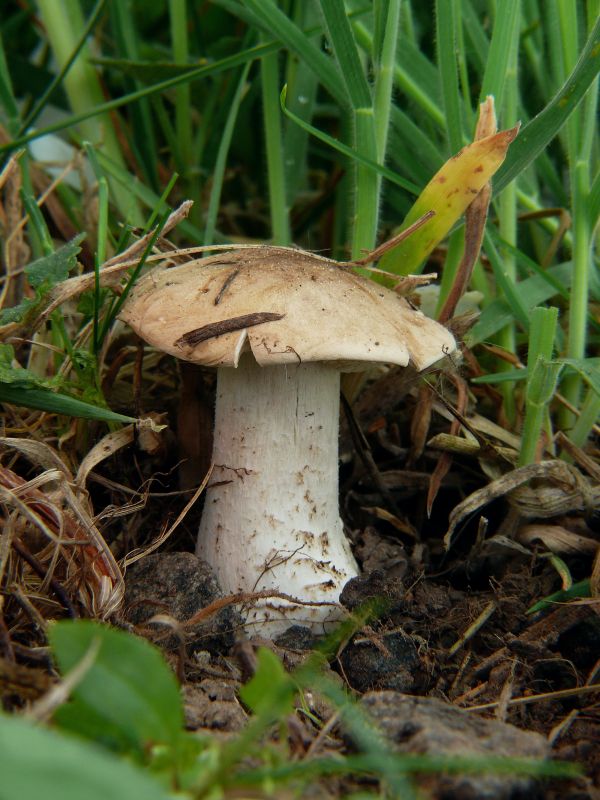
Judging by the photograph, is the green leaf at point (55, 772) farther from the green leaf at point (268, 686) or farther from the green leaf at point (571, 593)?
the green leaf at point (571, 593)

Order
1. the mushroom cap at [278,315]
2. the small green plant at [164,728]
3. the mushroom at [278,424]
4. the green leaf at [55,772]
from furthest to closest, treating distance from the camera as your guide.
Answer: the mushroom at [278,424], the mushroom cap at [278,315], the small green plant at [164,728], the green leaf at [55,772]

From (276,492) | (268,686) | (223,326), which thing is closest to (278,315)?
(223,326)

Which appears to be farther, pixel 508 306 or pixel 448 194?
pixel 508 306

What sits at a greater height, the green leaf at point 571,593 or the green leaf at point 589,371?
the green leaf at point 589,371

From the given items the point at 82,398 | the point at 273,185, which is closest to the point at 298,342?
the point at 82,398

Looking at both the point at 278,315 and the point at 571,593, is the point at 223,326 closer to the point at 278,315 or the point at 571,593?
the point at 278,315

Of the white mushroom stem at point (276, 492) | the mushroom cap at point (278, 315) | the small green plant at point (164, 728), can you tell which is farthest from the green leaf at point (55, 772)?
the white mushroom stem at point (276, 492)

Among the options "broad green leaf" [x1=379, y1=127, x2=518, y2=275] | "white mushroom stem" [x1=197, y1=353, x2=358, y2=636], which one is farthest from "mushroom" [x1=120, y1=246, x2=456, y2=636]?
"broad green leaf" [x1=379, y1=127, x2=518, y2=275]
